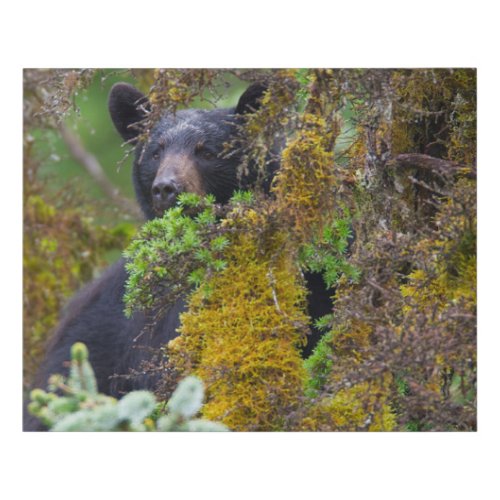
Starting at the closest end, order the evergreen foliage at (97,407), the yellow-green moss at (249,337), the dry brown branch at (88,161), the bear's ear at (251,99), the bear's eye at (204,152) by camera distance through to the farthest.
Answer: the evergreen foliage at (97,407) → the yellow-green moss at (249,337) → the bear's ear at (251,99) → the bear's eye at (204,152) → the dry brown branch at (88,161)

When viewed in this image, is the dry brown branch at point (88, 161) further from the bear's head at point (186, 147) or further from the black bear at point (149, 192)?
the bear's head at point (186, 147)

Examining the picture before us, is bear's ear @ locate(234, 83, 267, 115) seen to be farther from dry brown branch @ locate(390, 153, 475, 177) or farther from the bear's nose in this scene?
dry brown branch @ locate(390, 153, 475, 177)

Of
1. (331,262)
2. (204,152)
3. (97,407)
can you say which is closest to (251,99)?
(204,152)

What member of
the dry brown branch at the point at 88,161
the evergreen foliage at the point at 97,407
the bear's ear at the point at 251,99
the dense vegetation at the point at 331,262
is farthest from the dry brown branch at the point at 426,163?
the dry brown branch at the point at 88,161

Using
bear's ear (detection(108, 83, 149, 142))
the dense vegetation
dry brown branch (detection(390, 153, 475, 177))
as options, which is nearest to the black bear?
bear's ear (detection(108, 83, 149, 142))

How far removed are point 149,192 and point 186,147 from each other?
476 mm

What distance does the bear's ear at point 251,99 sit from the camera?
16.7ft

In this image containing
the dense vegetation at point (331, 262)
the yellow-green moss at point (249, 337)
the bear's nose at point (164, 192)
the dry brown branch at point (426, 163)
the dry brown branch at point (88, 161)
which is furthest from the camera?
the dry brown branch at point (88, 161)

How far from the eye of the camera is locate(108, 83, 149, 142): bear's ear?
5850mm

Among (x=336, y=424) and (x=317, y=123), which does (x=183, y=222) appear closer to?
(x=317, y=123)

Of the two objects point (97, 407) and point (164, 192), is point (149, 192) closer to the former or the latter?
point (164, 192)

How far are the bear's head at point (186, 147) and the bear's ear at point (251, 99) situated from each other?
0.02 m

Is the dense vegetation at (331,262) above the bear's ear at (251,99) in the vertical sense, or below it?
below

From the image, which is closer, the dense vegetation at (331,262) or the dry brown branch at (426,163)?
the dense vegetation at (331,262)
